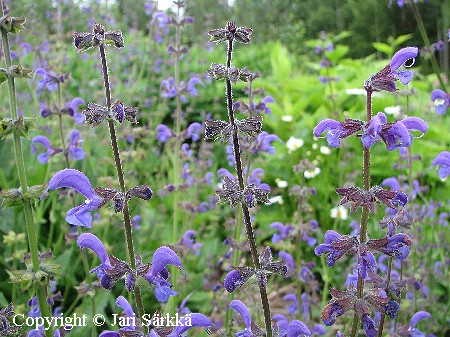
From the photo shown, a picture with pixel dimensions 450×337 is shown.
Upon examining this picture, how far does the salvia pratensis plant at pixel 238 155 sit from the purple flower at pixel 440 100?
4.79 feet

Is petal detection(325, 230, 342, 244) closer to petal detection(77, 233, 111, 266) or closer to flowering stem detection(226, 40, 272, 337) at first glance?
flowering stem detection(226, 40, 272, 337)

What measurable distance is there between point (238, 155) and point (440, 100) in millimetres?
1832

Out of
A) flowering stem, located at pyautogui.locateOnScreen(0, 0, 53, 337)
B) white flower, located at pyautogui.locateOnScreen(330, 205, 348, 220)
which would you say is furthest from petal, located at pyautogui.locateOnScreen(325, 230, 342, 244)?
white flower, located at pyautogui.locateOnScreen(330, 205, 348, 220)

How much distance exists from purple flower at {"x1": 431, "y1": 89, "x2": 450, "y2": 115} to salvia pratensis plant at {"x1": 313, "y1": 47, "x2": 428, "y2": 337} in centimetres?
111

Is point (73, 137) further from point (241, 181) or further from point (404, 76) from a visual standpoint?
point (404, 76)

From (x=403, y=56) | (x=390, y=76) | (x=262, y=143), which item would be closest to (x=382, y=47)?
(x=262, y=143)

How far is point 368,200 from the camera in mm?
1458

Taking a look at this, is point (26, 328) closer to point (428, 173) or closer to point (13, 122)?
point (13, 122)

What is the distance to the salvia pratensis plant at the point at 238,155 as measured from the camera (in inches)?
58.2

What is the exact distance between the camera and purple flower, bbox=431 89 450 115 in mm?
2603

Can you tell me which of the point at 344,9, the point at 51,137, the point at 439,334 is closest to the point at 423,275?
the point at 439,334

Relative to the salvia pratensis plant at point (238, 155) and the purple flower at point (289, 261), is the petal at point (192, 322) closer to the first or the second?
the salvia pratensis plant at point (238, 155)

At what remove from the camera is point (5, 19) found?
5.78 feet

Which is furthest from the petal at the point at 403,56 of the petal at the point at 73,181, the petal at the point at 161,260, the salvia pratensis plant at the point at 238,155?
the petal at the point at 73,181
